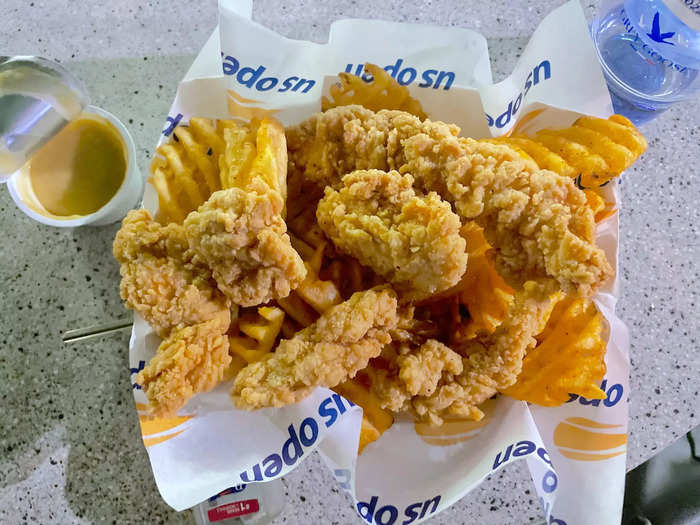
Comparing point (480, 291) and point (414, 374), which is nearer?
point (414, 374)

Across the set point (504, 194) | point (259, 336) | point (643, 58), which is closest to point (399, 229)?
point (504, 194)

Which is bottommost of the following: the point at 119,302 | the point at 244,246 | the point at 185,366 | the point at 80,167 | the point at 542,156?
the point at 119,302

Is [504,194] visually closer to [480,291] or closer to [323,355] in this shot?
[480,291]

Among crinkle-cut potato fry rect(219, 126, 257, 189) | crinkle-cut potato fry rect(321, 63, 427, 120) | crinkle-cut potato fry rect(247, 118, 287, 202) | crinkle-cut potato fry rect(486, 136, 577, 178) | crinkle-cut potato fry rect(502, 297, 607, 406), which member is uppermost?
crinkle-cut potato fry rect(486, 136, 577, 178)

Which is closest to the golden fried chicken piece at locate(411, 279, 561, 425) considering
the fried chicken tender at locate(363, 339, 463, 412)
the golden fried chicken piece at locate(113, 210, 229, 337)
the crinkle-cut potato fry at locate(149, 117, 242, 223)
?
the fried chicken tender at locate(363, 339, 463, 412)

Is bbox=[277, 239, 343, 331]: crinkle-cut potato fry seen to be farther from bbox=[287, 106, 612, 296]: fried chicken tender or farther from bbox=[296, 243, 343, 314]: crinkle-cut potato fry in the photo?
bbox=[287, 106, 612, 296]: fried chicken tender

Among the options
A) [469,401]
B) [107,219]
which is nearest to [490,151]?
[469,401]
